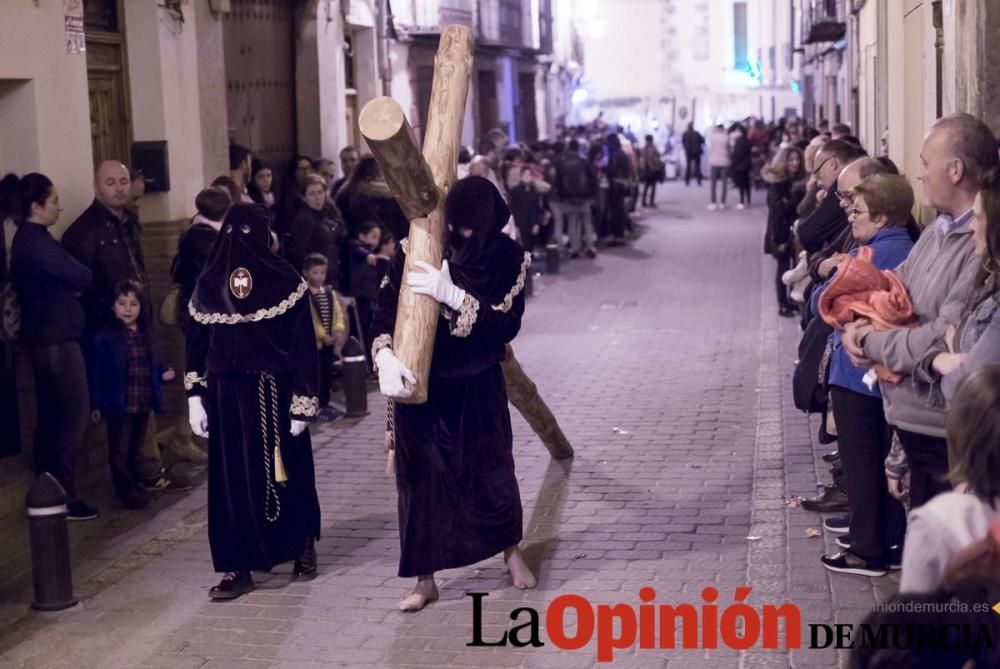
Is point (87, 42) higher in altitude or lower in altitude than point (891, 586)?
higher

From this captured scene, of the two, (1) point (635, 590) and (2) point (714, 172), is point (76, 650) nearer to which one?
(1) point (635, 590)

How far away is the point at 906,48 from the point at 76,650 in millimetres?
9007

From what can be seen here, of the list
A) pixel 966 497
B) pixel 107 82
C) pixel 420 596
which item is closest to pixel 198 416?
pixel 420 596

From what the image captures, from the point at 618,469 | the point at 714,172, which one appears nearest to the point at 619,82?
the point at 714,172

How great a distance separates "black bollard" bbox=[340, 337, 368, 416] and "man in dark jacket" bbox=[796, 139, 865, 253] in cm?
373

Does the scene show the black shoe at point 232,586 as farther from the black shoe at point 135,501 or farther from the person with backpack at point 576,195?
the person with backpack at point 576,195

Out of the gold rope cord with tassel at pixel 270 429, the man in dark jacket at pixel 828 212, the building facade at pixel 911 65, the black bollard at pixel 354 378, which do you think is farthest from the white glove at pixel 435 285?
the black bollard at pixel 354 378

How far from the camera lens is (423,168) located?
6.34 metres

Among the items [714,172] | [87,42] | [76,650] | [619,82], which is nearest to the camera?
[76,650]

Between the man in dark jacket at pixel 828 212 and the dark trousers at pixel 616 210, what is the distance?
14591 millimetres

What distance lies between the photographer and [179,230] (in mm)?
11641

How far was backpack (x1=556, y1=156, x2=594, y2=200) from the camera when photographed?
66.8 feet

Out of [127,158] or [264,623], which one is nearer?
[264,623]

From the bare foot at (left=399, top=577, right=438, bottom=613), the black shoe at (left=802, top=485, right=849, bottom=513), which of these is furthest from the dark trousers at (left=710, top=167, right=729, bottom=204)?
the bare foot at (left=399, top=577, right=438, bottom=613)
